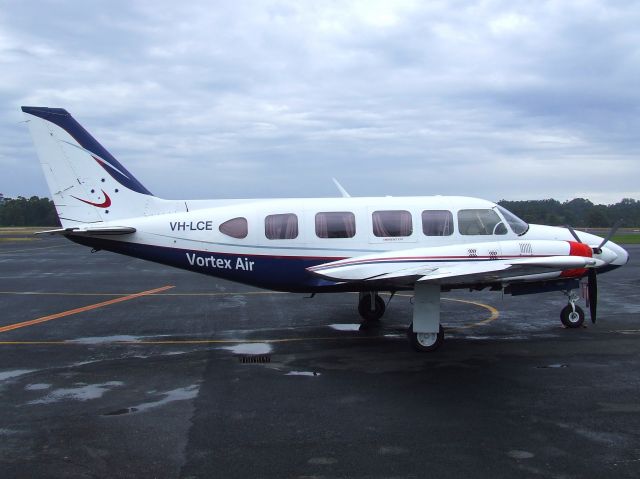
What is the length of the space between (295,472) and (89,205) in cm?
931

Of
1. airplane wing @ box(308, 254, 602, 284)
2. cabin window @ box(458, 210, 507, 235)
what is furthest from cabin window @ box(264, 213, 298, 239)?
cabin window @ box(458, 210, 507, 235)

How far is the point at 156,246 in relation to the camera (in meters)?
12.6

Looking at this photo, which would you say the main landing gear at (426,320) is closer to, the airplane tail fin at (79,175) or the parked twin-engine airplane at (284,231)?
the parked twin-engine airplane at (284,231)

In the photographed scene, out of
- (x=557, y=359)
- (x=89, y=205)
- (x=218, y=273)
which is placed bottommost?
(x=557, y=359)

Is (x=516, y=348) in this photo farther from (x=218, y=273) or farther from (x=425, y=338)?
(x=218, y=273)

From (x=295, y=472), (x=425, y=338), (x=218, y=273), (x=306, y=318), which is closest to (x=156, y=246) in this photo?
(x=218, y=273)

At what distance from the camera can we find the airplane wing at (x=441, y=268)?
9977 mm

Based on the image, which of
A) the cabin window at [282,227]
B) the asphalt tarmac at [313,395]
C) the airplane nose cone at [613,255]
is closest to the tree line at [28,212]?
the asphalt tarmac at [313,395]

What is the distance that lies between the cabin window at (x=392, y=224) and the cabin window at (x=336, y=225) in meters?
0.50

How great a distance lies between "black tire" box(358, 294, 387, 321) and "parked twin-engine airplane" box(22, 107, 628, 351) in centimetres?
201

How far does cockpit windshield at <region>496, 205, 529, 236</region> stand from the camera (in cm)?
1245

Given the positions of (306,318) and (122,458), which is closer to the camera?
(122,458)

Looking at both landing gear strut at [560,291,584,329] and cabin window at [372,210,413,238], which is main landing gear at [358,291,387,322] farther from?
landing gear strut at [560,291,584,329]

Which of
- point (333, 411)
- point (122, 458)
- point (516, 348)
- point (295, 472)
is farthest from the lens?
point (516, 348)
